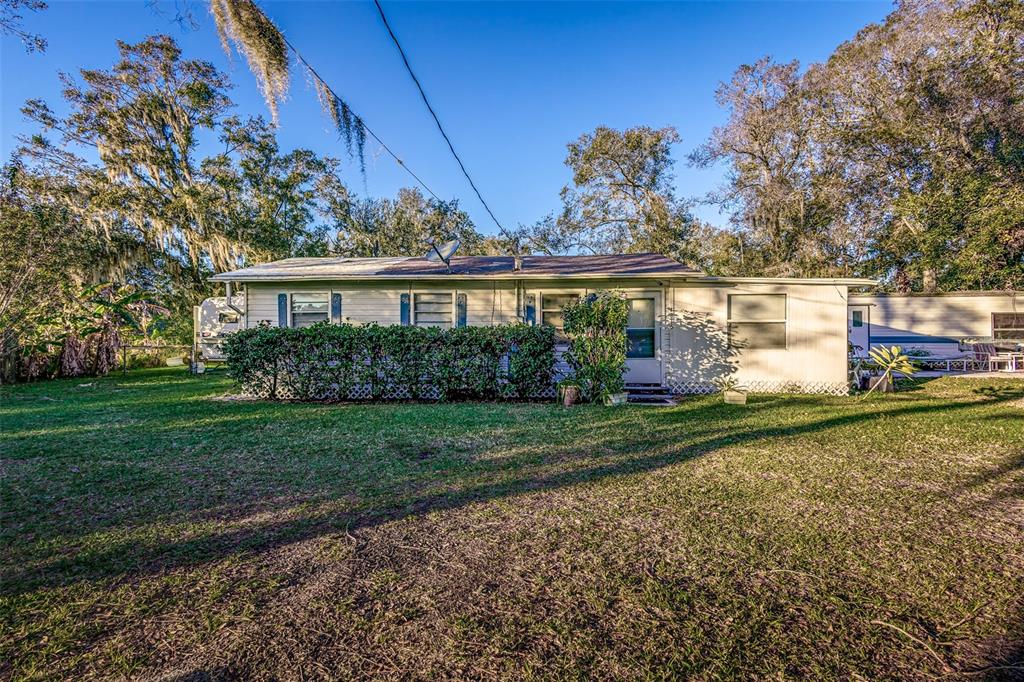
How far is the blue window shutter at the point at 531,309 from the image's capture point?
9.75 metres

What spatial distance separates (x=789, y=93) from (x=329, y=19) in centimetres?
1924

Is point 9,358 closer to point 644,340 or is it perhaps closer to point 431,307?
point 431,307

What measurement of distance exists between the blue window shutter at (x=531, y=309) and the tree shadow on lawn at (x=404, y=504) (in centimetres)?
394

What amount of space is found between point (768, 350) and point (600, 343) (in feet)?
12.4

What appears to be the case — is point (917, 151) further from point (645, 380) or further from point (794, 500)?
point (794, 500)

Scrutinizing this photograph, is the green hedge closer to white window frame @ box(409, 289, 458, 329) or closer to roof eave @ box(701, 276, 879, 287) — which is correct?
white window frame @ box(409, 289, 458, 329)

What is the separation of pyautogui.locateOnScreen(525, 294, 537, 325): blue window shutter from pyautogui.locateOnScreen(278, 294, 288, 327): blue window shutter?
539cm

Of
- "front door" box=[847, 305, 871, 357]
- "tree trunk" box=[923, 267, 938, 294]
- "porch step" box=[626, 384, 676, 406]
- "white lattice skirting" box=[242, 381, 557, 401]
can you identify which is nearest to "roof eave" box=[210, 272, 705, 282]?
"porch step" box=[626, 384, 676, 406]

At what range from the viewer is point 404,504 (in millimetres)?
3371

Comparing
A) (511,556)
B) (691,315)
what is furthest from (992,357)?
(511,556)

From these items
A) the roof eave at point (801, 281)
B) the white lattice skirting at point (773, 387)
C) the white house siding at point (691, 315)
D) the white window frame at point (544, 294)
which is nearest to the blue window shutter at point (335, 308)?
the white house siding at point (691, 315)

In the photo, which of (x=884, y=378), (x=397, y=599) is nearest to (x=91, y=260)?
(x=397, y=599)

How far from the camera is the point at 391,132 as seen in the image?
6.21 m

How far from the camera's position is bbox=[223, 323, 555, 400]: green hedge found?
818 cm
